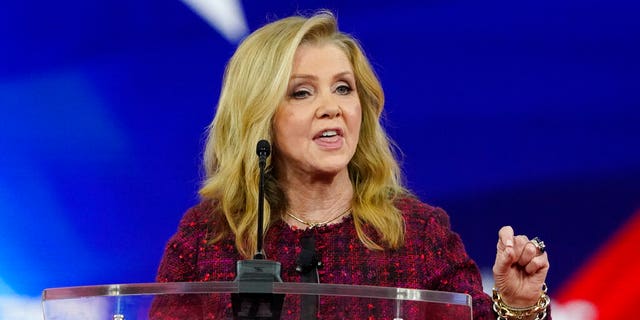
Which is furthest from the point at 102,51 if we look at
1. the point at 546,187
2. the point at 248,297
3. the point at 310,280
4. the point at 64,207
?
the point at 248,297

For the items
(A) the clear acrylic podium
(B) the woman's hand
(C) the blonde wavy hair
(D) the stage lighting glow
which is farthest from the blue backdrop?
(A) the clear acrylic podium

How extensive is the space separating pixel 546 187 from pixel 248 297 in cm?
131

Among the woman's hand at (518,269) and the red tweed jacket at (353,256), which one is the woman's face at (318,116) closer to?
the red tweed jacket at (353,256)

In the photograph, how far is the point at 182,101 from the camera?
9.09 ft

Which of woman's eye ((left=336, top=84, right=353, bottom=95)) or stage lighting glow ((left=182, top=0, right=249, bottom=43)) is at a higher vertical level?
stage lighting glow ((left=182, top=0, right=249, bottom=43))

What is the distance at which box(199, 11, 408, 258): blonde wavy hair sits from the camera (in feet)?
7.63

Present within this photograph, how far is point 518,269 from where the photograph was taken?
187 centimetres

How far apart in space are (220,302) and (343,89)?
1.05 metres

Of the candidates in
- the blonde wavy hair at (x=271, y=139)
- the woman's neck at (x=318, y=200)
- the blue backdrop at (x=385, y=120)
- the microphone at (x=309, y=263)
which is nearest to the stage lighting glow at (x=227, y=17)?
the blue backdrop at (x=385, y=120)

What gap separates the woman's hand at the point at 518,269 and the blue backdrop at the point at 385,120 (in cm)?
64

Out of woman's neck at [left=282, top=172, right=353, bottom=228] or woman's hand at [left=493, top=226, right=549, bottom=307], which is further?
woman's neck at [left=282, top=172, right=353, bottom=228]

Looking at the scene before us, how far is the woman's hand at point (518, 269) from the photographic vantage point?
5.86 feet

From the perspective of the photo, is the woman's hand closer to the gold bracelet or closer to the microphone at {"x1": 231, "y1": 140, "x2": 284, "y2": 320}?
the gold bracelet

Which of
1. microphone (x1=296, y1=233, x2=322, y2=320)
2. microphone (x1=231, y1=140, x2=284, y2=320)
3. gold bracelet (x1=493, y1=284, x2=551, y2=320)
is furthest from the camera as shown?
microphone (x1=296, y1=233, x2=322, y2=320)
